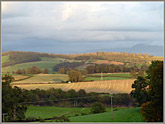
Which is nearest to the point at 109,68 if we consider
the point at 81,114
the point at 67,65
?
the point at 67,65

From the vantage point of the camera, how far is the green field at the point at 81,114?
344 inches

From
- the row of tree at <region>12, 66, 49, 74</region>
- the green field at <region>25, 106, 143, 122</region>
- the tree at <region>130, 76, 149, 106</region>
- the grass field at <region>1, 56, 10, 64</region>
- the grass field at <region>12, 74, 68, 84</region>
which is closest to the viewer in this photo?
the green field at <region>25, 106, 143, 122</region>

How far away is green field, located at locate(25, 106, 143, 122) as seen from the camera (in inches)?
344

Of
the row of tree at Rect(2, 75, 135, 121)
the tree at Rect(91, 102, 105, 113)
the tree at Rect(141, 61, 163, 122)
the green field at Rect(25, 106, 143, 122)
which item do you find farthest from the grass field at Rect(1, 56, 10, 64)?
the tree at Rect(141, 61, 163, 122)

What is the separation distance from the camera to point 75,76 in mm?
13227

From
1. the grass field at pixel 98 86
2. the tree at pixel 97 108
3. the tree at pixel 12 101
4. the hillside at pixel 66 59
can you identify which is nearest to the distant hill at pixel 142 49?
the hillside at pixel 66 59

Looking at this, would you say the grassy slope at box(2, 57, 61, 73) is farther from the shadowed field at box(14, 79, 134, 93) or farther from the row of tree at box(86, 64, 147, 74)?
the row of tree at box(86, 64, 147, 74)

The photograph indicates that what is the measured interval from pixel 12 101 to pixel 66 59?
457 cm

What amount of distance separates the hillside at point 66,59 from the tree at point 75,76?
366mm

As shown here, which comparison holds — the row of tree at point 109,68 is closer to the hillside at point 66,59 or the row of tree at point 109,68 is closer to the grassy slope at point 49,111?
the hillside at point 66,59

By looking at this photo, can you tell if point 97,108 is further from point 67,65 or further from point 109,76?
point 67,65

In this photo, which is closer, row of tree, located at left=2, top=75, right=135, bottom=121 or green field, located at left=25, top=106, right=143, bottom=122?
green field, located at left=25, top=106, right=143, bottom=122

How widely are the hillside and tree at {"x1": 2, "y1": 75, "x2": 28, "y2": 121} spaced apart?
9.78 feet

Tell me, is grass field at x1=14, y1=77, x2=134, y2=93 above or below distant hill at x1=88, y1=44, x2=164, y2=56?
below
